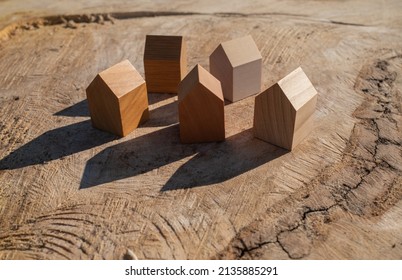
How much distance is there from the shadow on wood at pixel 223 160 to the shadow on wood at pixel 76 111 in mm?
1290

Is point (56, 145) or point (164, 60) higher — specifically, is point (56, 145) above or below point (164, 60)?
below

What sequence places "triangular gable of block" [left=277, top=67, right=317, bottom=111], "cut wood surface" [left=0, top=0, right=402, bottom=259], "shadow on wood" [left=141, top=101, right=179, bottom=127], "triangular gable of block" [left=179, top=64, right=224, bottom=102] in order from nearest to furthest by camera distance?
"cut wood surface" [left=0, top=0, right=402, bottom=259]
"triangular gable of block" [left=277, top=67, right=317, bottom=111]
"triangular gable of block" [left=179, top=64, right=224, bottom=102]
"shadow on wood" [left=141, top=101, right=179, bottom=127]

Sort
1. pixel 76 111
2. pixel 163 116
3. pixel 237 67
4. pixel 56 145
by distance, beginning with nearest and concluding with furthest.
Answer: pixel 56 145 → pixel 237 67 → pixel 163 116 → pixel 76 111

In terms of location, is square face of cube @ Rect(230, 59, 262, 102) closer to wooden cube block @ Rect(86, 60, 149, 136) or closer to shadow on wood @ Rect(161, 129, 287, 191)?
shadow on wood @ Rect(161, 129, 287, 191)

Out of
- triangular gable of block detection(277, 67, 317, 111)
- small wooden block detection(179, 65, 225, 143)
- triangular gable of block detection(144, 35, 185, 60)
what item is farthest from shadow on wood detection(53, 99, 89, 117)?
triangular gable of block detection(277, 67, 317, 111)

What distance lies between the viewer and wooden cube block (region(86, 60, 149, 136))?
4.11 metres

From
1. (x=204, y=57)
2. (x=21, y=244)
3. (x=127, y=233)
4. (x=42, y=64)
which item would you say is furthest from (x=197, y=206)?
(x=42, y=64)

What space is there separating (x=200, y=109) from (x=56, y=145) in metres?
1.32

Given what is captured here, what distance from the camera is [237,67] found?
454 cm

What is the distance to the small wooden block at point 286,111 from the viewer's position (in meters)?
3.82

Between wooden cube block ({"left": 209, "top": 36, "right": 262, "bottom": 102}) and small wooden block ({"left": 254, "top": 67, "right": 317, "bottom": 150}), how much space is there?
0.62 metres

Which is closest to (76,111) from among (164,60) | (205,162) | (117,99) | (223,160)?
(117,99)

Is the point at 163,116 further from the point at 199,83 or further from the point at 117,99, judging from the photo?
the point at 199,83

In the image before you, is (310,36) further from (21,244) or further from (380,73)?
(21,244)
